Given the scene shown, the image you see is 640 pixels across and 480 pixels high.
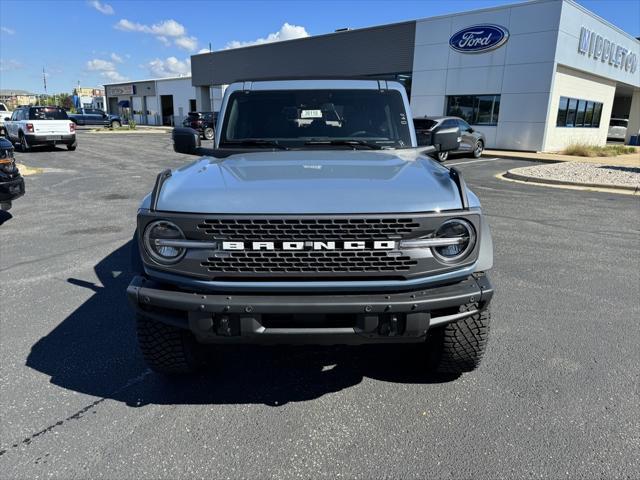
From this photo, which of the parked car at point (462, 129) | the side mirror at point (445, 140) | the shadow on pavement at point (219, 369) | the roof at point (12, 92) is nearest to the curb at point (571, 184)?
the parked car at point (462, 129)

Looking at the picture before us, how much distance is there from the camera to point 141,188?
10.7 metres

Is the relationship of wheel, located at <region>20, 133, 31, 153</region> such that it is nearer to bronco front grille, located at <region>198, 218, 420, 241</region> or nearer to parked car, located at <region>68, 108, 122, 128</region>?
bronco front grille, located at <region>198, 218, 420, 241</region>

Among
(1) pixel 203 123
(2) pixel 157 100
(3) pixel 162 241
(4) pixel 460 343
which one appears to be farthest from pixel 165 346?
(2) pixel 157 100

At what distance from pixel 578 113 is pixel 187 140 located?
26.1m

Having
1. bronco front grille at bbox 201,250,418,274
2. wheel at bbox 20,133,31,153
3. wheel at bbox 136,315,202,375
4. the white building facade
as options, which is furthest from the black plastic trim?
the white building facade

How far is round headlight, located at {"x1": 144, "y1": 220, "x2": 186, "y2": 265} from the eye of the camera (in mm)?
2354

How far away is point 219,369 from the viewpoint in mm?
3145

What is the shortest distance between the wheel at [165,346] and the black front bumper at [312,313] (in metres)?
0.30

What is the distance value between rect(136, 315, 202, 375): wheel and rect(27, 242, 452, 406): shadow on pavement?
0.21 meters

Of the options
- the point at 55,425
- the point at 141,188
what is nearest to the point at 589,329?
the point at 55,425

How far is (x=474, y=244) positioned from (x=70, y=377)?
270 cm

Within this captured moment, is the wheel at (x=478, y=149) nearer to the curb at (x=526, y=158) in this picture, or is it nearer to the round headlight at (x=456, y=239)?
the curb at (x=526, y=158)

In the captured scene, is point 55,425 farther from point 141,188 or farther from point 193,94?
point 193,94

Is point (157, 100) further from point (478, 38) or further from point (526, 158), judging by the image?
point (526, 158)
